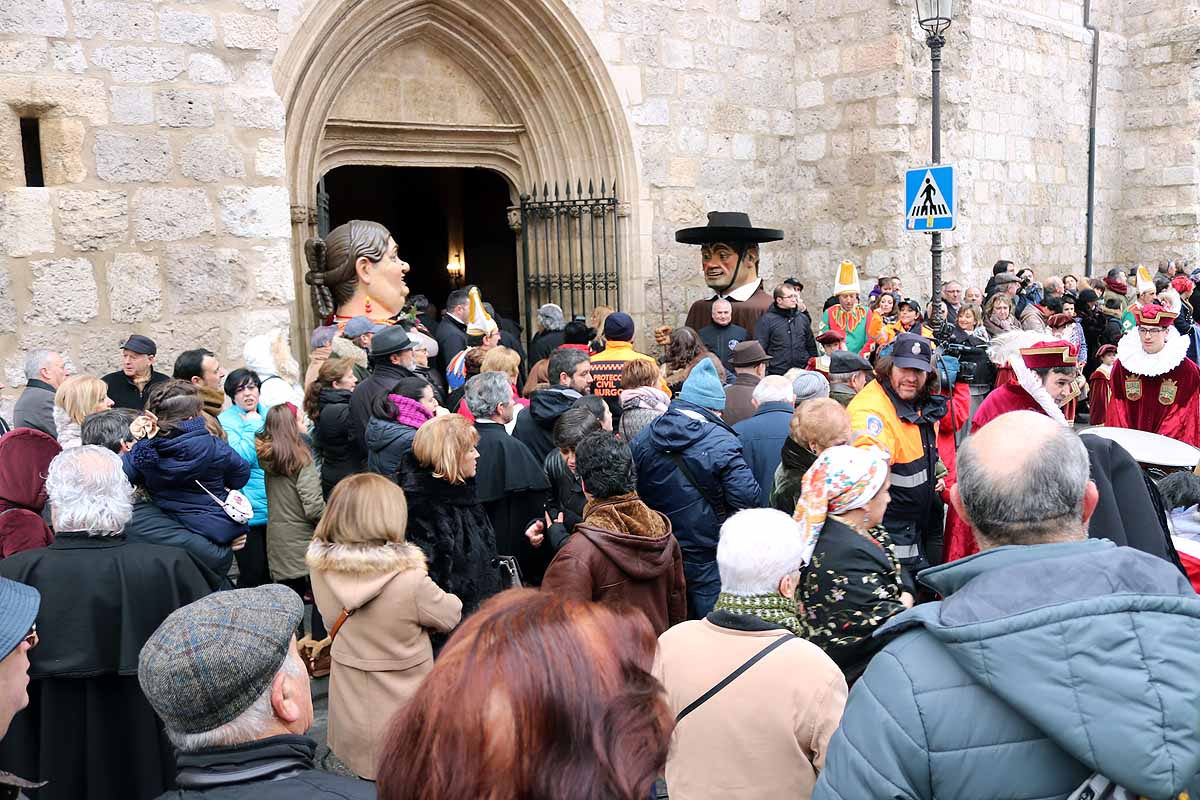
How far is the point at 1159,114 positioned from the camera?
16.0 metres

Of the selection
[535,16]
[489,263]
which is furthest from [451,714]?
[489,263]

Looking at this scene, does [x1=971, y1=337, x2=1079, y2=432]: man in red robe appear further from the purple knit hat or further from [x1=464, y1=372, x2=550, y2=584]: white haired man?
the purple knit hat

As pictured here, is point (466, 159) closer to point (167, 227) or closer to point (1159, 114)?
point (167, 227)

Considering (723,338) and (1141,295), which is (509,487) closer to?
(723,338)

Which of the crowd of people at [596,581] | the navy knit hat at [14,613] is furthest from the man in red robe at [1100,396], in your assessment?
the navy knit hat at [14,613]

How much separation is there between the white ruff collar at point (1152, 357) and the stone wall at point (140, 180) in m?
5.37

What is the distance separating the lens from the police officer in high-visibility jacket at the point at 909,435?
4637mm

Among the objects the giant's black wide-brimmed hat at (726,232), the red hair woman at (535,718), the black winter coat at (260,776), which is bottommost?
the black winter coat at (260,776)

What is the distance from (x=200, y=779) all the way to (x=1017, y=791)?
1397mm

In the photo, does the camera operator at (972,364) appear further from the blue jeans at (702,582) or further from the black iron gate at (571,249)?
the black iron gate at (571,249)

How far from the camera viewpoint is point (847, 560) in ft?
9.96

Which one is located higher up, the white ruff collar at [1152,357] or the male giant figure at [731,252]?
the male giant figure at [731,252]

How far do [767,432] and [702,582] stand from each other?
922mm

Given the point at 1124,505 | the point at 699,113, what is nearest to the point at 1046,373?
the point at 1124,505
